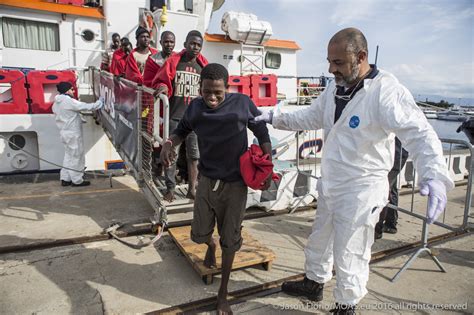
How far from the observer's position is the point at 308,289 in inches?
118

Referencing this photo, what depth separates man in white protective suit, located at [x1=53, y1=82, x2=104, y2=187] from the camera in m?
6.41

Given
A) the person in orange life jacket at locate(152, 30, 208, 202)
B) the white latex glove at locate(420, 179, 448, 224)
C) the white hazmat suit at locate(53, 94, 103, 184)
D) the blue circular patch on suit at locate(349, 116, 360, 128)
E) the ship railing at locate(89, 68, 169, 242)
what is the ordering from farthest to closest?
the white hazmat suit at locate(53, 94, 103, 184), the person in orange life jacket at locate(152, 30, 208, 202), the ship railing at locate(89, 68, 169, 242), the blue circular patch on suit at locate(349, 116, 360, 128), the white latex glove at locate(420, 179, 448, 224)

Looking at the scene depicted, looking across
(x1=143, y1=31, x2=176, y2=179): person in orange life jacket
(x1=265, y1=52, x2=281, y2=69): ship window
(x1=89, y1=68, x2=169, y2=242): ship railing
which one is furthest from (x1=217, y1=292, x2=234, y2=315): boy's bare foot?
(x1=265, y1=52, x2=281, y2=69): ship window

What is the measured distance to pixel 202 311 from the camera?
2.87 metres

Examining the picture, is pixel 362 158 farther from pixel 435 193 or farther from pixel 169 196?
pixel 169 196

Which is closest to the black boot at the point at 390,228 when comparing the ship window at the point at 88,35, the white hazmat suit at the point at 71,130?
the white hazmat suit at the point at 71,130

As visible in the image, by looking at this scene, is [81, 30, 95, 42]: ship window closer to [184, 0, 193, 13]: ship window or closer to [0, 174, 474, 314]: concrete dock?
[184, 0, 193, 13]: ship window

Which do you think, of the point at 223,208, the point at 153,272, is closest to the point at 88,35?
the point at 153,272

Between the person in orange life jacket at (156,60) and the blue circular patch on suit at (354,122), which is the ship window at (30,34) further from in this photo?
the blue circular patch on suit at (354,122)

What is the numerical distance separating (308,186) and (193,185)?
2.27 metres

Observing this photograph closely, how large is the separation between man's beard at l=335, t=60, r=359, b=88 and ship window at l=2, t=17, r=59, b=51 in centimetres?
956

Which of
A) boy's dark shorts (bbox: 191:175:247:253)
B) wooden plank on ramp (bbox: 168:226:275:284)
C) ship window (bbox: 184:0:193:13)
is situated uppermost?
ship window (bbox: 184:0:193:13)

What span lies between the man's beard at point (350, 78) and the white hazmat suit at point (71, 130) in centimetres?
526

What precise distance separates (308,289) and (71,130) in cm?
556
